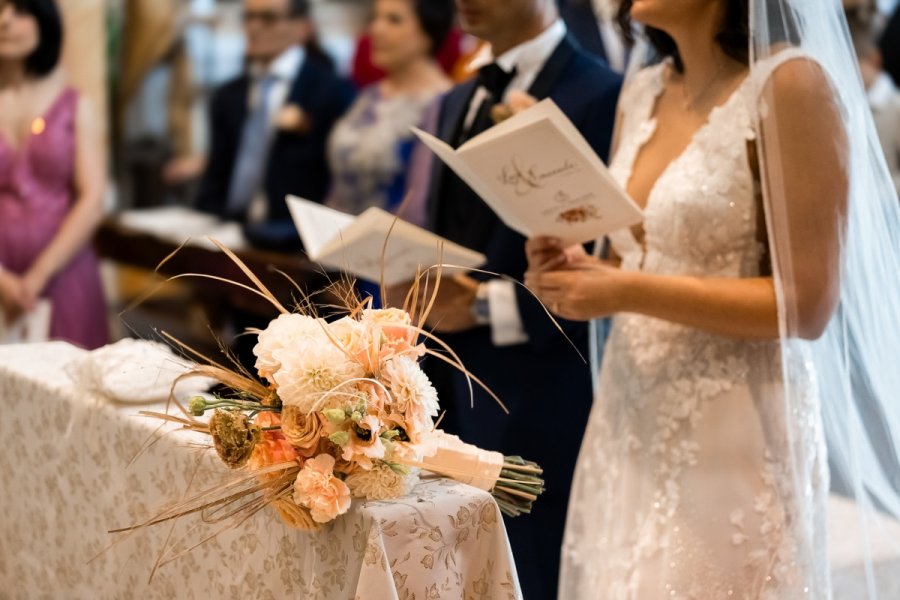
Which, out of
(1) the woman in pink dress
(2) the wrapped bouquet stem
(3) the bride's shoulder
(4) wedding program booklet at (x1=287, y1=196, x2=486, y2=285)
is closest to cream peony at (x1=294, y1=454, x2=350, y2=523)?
(2) the wrapped bouquet stem

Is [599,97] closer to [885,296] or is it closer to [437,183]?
[437,183]

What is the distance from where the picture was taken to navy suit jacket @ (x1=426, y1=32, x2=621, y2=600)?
2.93m

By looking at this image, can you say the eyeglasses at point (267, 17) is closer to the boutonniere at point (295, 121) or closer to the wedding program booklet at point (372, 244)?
the boutonniere at point (295, 121)

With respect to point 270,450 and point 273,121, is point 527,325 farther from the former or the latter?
point 273,121

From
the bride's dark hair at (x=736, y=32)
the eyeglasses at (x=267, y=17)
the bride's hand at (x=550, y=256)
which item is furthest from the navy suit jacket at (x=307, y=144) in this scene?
the bride's dark hair at (x=736, y=32)

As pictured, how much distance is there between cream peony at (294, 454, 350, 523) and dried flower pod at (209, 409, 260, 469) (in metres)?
0.08

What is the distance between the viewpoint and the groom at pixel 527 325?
2.93m

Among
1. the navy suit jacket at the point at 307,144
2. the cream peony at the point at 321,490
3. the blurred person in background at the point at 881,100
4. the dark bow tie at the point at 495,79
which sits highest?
the cream peony at the point at 321,490

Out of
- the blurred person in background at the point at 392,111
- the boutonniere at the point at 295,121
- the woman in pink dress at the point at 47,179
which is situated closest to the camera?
the woman in pink dress at the point at 47,179

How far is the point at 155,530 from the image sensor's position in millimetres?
2174

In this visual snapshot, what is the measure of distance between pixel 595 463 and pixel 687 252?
19.5 inches

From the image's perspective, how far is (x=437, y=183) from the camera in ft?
10.3

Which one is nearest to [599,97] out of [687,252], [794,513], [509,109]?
[509,109]

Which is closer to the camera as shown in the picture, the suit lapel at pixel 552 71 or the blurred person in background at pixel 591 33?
the suit lapel at pixel 552 71
